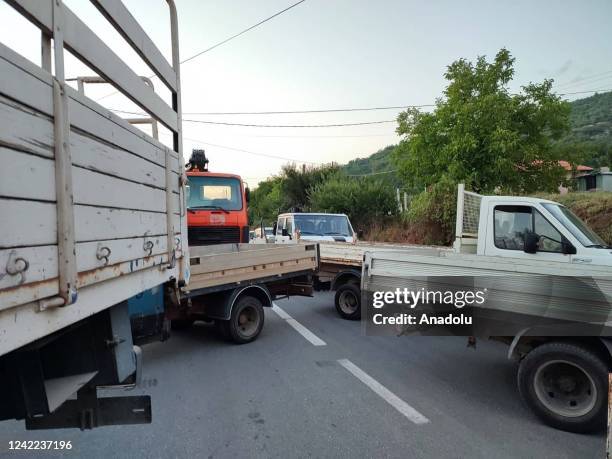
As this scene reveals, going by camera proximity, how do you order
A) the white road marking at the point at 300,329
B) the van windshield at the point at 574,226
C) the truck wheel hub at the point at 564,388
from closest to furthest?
the truck wheel hub at the point at 564,388 → the van windshield at the point at 574,226 → the white road marking at the point at 300,329

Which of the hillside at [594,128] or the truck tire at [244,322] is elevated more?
the hillside at [594,128]

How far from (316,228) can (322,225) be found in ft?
0.70

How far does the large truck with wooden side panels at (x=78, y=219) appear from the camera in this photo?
1299mm

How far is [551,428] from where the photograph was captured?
351cm

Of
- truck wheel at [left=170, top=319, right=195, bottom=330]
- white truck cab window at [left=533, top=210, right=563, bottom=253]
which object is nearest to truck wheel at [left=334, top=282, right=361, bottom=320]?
truck wheel at [left=170, top=319, right=195, bottom=330]

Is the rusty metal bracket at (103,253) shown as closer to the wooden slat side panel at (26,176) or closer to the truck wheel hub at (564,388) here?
the wooden slat side panel at (26,176)

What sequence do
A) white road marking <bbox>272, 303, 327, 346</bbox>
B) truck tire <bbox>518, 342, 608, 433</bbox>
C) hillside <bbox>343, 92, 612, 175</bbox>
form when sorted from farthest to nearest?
hillside <bbox>343, 92, 612, 175</bbox>
white road marking <bbox>272, 303, 327, 346</bbox>
truck tire <bbox>518, 342, 608, 433</bbox>

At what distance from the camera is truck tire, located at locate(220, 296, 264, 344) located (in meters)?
5.91

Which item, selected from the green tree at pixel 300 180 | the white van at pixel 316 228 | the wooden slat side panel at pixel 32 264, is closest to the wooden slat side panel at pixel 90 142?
the wooden slat side panel at pixel 32 264

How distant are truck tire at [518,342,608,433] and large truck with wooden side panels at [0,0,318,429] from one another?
3.16m

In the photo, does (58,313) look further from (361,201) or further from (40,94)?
(361,201)

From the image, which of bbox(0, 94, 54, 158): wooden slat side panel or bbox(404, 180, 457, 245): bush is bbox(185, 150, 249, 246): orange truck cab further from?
bbox(404, 180, 457, 245): bush

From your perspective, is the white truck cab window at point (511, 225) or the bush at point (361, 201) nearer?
the white truck cab window at point (511, 225)

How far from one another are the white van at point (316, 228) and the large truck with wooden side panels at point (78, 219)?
24.4 feet
